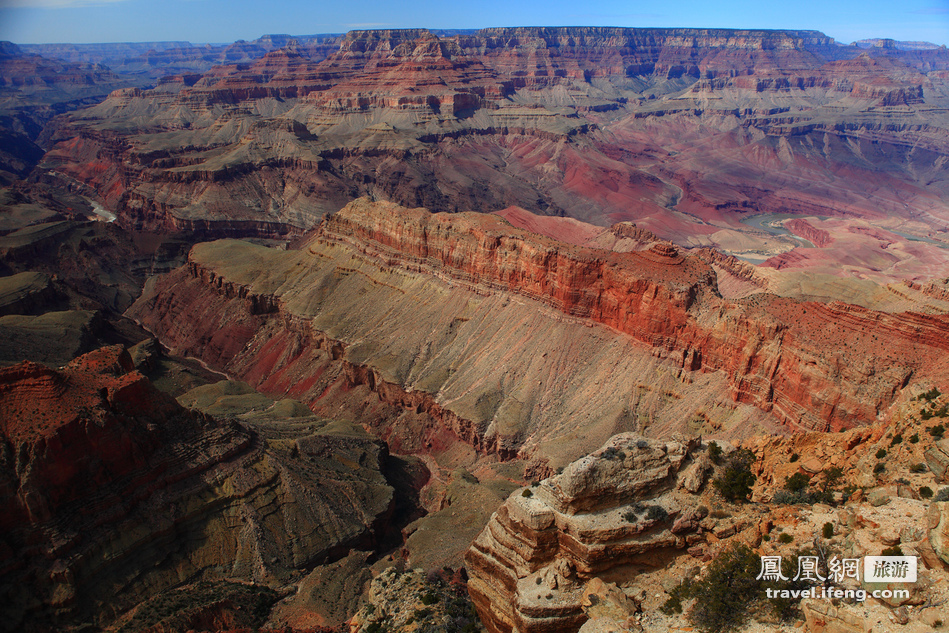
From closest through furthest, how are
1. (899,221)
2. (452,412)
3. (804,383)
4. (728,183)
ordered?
(804,383), (452,412), (899,221), (728,183)

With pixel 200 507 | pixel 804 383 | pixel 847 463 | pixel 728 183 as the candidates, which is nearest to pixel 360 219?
pixel 200 507

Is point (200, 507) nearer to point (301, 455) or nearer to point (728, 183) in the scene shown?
point (301, 455)

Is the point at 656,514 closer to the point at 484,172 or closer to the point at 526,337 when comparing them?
the point at 526,337

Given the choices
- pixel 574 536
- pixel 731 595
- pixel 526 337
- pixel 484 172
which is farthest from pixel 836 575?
pixel 484 172

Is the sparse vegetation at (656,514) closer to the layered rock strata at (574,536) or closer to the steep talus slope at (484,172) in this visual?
the layered rock strata at (574,536)

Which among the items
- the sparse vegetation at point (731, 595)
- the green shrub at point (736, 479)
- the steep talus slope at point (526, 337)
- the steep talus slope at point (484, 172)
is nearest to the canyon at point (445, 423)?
the green shrub at point (736, 479)

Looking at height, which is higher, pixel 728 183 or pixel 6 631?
pixel 728 183

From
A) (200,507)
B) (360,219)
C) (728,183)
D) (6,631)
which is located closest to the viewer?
(6,631)
